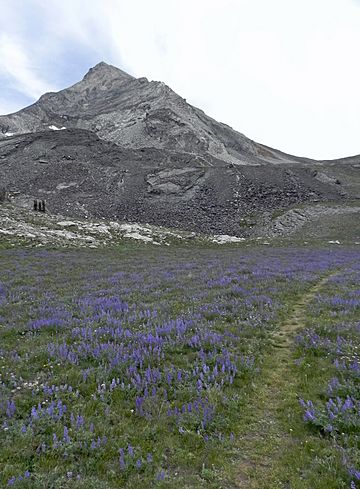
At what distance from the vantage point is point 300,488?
4617 mm

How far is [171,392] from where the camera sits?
702 cm

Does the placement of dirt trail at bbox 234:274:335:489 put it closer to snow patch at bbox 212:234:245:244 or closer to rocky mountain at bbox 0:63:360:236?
snow patch at bbox 212:234:245:244

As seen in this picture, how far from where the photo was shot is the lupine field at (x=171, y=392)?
16.3 feet

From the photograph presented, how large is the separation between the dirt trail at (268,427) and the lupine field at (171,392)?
33 mm

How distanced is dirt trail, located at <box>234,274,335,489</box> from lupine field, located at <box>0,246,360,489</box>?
1.3 inches

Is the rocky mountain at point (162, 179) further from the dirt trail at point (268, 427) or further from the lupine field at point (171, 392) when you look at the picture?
the dirt trail at point (268, 427)

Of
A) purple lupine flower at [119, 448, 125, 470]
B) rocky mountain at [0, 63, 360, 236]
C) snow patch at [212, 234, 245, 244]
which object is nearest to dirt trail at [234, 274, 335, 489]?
purple lupine flower at [119, 448, 125, 470]

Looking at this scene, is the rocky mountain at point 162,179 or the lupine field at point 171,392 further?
the rocky mountain at point 162,179

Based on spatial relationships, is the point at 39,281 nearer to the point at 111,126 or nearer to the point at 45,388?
the point at 45,388

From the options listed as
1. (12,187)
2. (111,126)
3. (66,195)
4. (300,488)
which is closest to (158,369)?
(300,488)

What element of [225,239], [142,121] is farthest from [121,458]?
[142,121]

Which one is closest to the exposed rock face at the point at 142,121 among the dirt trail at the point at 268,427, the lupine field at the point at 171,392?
the lupine field at the point at 171,392

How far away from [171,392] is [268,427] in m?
1.94

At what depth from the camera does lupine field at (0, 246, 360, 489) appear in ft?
16.3
